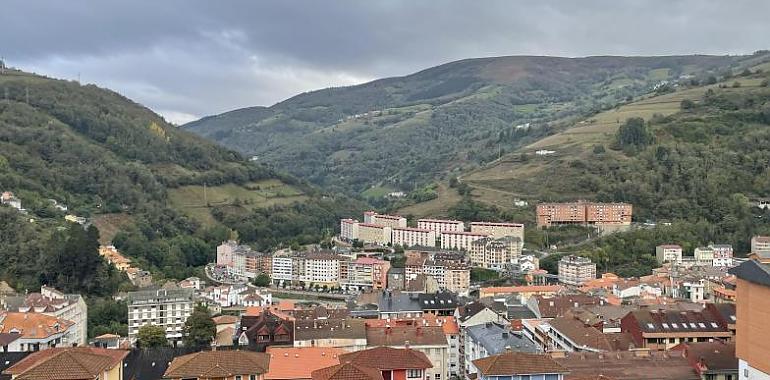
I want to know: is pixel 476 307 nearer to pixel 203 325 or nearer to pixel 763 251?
pixel 203 325

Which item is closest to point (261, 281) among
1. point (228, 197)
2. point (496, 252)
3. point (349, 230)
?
point (349, 230)

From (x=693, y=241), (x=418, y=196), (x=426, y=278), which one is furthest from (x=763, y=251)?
Result: (x=418, y=196)

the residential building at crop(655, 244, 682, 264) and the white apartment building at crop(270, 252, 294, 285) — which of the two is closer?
the residential building at crop(655, 244, 682, 264)

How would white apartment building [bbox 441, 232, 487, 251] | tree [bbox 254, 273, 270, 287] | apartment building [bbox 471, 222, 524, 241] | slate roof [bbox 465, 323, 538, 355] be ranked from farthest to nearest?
apartment building [bbox 471, 222, 524, 241] → white apartment building [bbox 441, 232, 487, 251] → tree [bbox 254, 273, 270, 287] → slate roof [bbox 465, 323, 538, 355]

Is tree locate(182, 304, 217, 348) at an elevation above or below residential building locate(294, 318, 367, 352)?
below

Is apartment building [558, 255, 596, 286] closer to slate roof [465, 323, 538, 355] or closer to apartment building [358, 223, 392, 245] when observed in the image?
apartment building [358, 223, 392, 245]

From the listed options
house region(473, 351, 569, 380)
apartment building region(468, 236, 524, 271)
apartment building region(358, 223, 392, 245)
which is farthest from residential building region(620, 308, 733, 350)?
apartment building region(358, 223, 392, 245)

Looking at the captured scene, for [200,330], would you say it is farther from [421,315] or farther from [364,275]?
[364,275]
